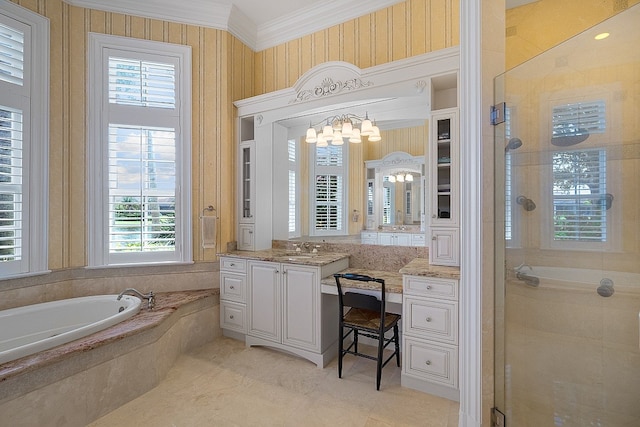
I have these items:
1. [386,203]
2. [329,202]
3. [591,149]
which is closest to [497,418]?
[591,149]

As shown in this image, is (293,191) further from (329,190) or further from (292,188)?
(329,190)

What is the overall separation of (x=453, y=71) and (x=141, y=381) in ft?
11.0

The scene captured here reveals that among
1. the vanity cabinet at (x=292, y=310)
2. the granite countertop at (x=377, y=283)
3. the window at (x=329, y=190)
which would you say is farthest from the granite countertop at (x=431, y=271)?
the window at (x=329, y=190)

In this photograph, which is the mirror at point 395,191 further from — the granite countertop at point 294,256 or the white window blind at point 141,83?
the white window blind at point 141,83

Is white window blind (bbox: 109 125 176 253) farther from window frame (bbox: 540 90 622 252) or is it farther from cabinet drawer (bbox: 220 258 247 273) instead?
window frame (bbox: 540 90 622 252)

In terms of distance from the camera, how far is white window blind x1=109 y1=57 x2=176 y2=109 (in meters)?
3.01

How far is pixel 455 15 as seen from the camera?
2.63m

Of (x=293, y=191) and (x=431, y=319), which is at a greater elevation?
(x=293, y=191)

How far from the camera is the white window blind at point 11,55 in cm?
244

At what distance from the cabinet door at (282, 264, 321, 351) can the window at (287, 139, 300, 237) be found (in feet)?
2.60

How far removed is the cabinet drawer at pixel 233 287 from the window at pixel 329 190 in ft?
3.09

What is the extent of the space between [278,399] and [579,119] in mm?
2635

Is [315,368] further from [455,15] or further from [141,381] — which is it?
[455,15]

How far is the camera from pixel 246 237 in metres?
3.45
